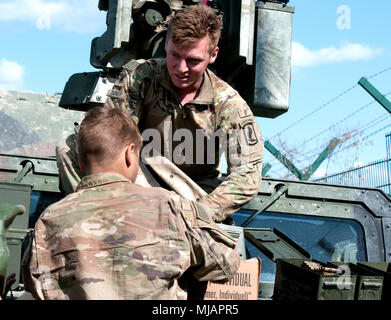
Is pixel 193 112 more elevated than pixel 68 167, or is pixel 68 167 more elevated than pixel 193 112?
pixel 193 112

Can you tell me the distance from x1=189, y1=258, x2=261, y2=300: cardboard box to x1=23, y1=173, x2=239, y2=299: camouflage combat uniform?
406mm

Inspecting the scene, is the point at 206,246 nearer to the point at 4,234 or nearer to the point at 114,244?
the point at 114,244

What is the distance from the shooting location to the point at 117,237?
197 centimetres

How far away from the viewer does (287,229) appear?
388 cm

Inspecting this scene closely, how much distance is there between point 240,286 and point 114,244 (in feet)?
2.57

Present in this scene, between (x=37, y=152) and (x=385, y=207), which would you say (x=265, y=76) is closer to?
(x=385, y=207)

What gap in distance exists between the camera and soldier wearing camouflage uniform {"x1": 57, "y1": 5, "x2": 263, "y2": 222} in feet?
10.1

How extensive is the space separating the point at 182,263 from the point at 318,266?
34.0 inches

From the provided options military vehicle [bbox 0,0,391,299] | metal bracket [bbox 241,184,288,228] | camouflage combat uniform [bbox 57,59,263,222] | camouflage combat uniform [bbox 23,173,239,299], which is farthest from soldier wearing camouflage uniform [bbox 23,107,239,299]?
metal bracket [bbox 241,184,288,228]

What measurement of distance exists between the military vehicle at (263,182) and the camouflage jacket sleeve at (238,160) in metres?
0.21

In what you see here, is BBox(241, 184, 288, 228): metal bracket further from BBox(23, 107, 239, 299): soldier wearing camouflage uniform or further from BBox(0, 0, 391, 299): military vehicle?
BBox(23, 107, 239, 299): soldier wearing camouflage uniform

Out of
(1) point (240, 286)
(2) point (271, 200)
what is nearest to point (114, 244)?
(1) point (240, 286)
